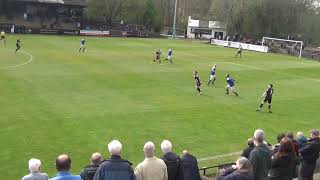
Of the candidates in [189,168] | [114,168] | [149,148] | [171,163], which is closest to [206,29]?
[189,168]

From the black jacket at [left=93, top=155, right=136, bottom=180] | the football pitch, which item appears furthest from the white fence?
the black jacket at [left=93, top=155, right=136, bottom=180]

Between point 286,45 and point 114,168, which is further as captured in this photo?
point 286,45

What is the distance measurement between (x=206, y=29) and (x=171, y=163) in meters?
82.8

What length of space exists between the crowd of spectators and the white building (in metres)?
79.1

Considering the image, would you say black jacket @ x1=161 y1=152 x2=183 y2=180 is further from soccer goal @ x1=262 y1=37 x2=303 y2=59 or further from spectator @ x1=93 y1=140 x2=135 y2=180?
soccer goal @ x1=262 y1=37 x2=303 y2=59

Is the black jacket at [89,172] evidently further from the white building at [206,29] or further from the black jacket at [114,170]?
the white building at [206,29]

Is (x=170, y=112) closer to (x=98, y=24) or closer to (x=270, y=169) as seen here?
(x=270, y=169)

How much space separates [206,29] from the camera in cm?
9056

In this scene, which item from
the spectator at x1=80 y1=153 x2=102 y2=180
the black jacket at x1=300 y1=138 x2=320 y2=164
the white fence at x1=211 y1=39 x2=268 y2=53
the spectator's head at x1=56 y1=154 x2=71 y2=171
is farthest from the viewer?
the white fence at x1=211 y1=39 x2=268 y2=53

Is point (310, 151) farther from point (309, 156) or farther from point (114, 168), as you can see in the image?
point (114, 168)

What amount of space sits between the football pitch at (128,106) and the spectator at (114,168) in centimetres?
875

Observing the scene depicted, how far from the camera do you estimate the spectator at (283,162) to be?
10.4m

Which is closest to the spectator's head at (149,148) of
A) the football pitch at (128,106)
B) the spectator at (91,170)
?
the spectator at (91,170)

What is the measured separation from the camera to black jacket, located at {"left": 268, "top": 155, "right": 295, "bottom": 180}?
34.3 ft
